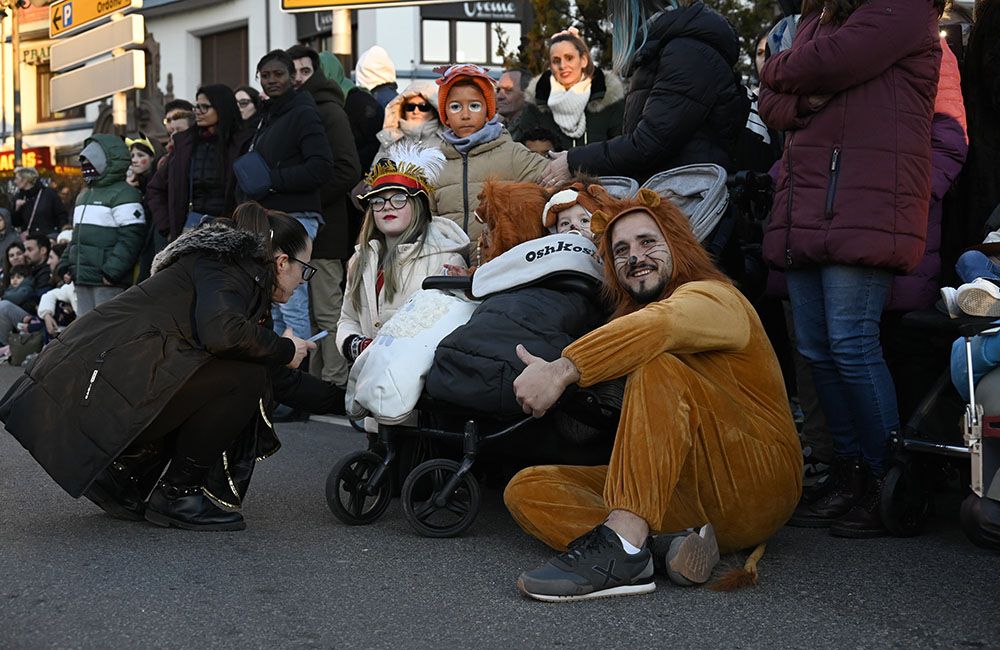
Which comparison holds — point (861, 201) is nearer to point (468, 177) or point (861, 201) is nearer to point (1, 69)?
point (468, 177)

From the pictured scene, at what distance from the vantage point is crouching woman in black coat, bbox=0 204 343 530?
4.54 metres

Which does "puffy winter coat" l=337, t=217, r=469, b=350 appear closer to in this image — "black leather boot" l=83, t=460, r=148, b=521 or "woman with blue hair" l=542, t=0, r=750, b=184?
"woman with blue hair" l=542, t=0, r=750, b=184

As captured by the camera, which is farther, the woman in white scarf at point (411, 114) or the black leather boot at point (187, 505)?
the woman in white scarf at point (411, 114)

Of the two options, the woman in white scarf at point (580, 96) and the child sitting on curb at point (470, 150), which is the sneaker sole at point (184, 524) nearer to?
the child sitting on curb at point (470, 150)

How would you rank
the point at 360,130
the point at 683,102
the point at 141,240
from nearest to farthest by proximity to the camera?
the point at 683,102
the point at 360,130
the point at 141,240

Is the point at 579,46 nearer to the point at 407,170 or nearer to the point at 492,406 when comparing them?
the point at 407,170

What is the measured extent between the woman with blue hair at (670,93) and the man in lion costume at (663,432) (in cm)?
119

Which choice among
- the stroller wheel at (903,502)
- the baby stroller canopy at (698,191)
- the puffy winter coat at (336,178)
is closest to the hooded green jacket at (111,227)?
the puffy winter coat at (336,178)

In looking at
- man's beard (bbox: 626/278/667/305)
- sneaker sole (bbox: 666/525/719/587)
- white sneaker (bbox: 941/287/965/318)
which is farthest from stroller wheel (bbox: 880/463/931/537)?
man's beard (bbox: 626/278/667/305)

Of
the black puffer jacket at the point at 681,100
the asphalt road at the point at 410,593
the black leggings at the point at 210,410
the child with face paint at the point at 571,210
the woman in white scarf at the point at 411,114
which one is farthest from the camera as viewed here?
the woman in white scarf at the point at 411,114

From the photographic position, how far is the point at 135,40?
14.4 meters

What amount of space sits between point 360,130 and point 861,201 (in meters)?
5.15

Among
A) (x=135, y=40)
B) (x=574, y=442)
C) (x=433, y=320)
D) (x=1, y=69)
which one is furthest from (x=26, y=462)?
(x=1, y=69)

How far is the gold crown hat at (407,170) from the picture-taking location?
19.0 ft
